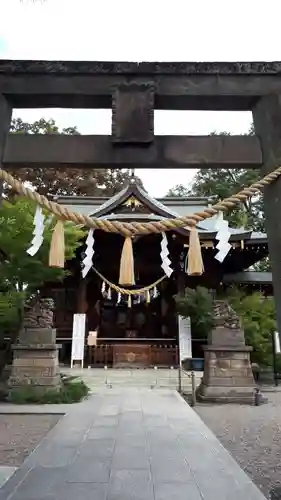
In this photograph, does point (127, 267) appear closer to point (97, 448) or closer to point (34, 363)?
point (97, 448)

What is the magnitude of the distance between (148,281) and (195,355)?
3.85 metres

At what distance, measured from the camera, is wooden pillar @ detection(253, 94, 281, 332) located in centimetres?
348

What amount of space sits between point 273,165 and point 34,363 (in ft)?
24.9

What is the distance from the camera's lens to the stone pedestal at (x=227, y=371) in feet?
30.2

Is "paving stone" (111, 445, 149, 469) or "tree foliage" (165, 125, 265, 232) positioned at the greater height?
"tree foliage" (165, 125, 265, 232)

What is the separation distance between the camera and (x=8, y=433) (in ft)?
20.9

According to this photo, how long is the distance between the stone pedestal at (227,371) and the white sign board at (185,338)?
489 cm

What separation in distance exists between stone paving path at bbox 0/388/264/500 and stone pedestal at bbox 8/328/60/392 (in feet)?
6.85

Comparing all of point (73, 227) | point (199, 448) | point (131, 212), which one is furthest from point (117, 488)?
point (131, 212)

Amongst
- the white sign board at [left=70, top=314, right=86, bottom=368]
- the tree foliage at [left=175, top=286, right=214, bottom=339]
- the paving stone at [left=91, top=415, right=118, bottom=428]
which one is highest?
the tree foliage at [left=175, top=286, right=214, bottom=339]

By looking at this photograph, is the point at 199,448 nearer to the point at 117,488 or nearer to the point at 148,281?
the point at 117,488

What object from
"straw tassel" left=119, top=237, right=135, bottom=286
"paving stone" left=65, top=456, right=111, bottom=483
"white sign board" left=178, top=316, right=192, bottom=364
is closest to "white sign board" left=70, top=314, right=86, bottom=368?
"white sign board" left=178, top=316, right=192, bottom=364

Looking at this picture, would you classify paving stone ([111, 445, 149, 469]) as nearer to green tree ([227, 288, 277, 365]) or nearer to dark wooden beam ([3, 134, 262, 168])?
dark wooden beam ([3, 134, 262, 168])

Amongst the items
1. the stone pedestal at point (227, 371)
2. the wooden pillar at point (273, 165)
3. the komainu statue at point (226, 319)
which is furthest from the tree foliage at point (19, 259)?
the wooden pillar at point (273, 165)
